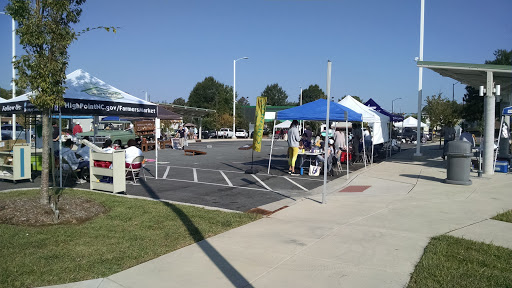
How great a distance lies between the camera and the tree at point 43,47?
6.91m

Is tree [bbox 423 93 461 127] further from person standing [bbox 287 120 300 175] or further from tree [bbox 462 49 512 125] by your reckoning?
person standing [bbox 287 120 300 175]

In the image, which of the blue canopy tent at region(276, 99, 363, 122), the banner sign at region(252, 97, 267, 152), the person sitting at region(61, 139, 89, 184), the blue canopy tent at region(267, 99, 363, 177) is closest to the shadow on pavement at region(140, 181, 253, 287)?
the person sitting at region(61, 139, 89, 184)

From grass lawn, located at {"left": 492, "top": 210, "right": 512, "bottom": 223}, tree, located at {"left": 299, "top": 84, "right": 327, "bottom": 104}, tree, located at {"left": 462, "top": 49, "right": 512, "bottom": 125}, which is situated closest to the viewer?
grass lawn, located at {"left": 492, "top": 210, "right": 512, "bottom": 223}

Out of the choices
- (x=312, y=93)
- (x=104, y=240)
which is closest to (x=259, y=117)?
(x=104, y=240)

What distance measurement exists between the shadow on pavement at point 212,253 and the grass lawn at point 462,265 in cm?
196

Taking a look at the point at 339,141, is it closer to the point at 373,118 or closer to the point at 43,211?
the point at 373,118

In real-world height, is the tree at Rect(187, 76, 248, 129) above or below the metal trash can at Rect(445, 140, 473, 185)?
above

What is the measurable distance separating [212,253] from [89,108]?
23.2ft

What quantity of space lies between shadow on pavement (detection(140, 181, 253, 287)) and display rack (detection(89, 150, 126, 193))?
231 centimetres

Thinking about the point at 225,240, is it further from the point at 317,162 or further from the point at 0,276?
the point at 317,162

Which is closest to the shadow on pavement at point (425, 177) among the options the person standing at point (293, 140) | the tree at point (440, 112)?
the person standing at point (293, 140)

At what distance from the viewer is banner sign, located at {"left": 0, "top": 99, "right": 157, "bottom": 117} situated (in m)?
10.3

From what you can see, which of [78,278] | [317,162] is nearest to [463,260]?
[78,278]

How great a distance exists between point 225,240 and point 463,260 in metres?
3.33
